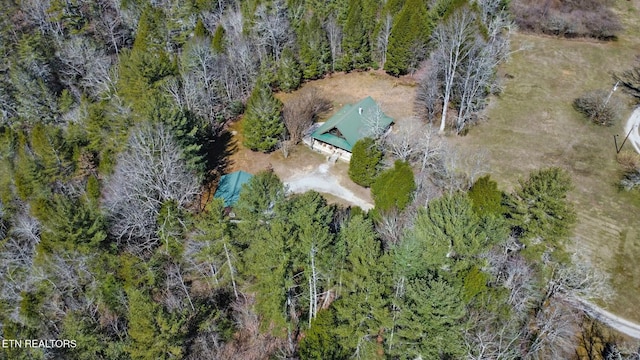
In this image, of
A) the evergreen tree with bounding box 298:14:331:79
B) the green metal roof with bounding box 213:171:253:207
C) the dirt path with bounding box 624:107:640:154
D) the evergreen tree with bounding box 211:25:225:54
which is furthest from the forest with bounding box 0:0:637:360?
the dirt path with bounding box 624:107:640:154

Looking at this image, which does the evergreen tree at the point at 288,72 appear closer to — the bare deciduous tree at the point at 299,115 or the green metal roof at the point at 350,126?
the bare deciduous tree at the point at 299,115

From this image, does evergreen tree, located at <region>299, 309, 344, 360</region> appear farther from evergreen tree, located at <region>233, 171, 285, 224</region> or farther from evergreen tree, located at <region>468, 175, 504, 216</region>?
evergreen tree, located at <region>468, 175, 504, 216</region>

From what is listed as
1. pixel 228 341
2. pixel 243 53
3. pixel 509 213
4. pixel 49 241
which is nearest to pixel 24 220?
pixel 49 241

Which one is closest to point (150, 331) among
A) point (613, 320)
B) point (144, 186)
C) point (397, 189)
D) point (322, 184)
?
point (144, 186)

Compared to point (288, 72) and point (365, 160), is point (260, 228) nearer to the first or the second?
point (365, 160)

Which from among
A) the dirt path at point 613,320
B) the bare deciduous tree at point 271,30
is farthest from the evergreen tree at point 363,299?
the bare deciduous tree at point 271,30

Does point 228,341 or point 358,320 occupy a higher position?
point 358,320

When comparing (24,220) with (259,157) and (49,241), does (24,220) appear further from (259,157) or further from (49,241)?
(259,157)
